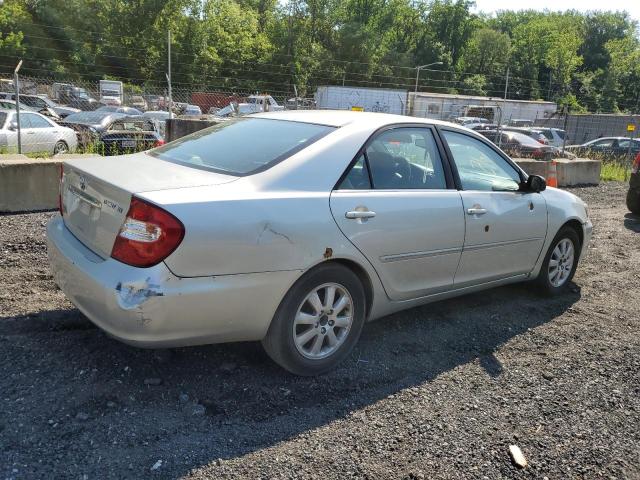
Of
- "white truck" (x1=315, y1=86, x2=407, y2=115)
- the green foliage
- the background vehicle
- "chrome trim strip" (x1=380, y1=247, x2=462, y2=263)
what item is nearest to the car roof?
"chrome trim strip" (x1=380, y1=247, x2=462, y2=263)

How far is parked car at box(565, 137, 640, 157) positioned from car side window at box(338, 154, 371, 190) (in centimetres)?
1671

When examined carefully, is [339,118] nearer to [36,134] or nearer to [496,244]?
[496,244]

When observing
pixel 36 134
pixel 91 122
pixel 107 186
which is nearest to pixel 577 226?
pixel 107 186

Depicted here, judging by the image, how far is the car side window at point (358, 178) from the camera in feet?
A: 11.7

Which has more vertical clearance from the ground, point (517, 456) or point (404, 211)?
point (404, 211)

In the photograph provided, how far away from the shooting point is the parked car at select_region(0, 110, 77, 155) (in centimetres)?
1312

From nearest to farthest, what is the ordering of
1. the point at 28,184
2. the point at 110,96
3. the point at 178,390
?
1. the point at 178,390
2. the point at 28,184
3. the point at 110,96

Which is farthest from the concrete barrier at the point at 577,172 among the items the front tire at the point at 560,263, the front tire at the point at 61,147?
the front tire at the point at 61,147

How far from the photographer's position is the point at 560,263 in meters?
5.37

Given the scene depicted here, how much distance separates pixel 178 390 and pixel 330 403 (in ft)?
2.81

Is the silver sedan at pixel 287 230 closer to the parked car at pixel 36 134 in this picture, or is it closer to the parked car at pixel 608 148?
the parked car at pixel 36 134

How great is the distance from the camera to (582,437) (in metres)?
3.20

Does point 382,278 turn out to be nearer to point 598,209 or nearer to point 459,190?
point 459,190

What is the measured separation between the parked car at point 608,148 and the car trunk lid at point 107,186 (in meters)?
17.5
